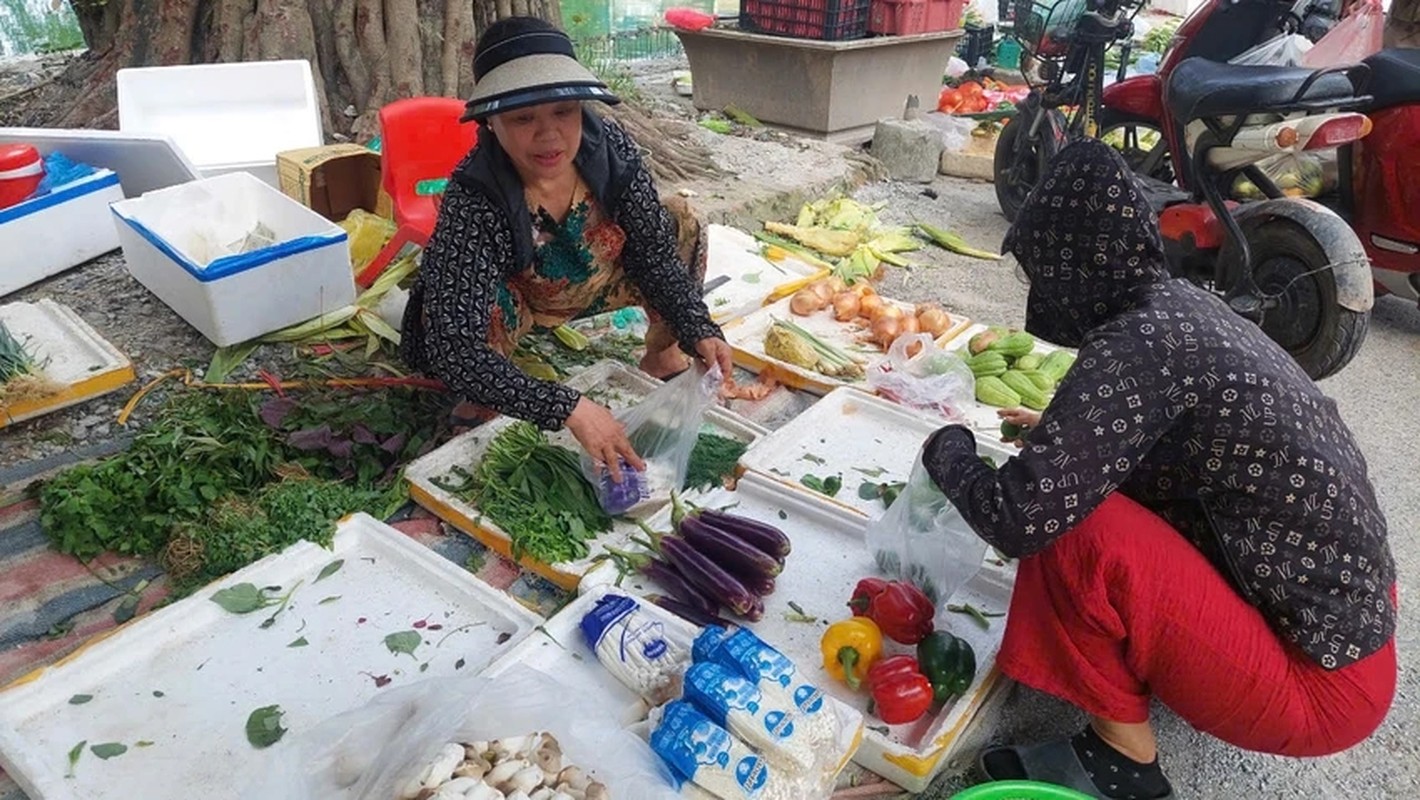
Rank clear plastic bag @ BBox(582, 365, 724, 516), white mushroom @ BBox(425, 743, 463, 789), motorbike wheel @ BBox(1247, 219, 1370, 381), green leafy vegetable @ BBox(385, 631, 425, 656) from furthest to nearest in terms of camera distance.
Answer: motorbike wheel @ BBox(1247, 219, 1370, 381)
clear plastic bag @ BBox(582, 365, 724, 516)
green leafy vegetable @ BBox(385, 631, 425, 656)
white mushroom @ BBox(425, 743, 463, 789)

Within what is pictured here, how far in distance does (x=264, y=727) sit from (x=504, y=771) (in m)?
0.70

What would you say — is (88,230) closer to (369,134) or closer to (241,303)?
(241,303)

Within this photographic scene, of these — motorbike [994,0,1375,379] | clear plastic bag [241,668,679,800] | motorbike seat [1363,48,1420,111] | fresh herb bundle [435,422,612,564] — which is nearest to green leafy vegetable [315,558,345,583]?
fresh herb bundle [435,422,612,564]

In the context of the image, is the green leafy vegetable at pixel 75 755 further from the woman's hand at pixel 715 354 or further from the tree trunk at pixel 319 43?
the tree trunk at pixel 319 43

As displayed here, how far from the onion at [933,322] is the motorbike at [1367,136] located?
4.87 feet

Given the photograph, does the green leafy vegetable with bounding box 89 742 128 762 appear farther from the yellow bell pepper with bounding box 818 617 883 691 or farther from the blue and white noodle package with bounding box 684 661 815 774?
the yellow bell pepper with bounding box 818 617 883 691

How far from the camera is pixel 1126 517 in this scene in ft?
6.13

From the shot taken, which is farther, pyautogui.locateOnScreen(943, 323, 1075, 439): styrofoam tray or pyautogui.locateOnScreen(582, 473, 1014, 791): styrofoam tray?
pyautogui.locateOnScreen(943, 323, 1075, 439): styrofoam tray

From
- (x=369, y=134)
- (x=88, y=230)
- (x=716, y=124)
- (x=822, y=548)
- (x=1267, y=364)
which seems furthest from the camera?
(x=716, y=124)

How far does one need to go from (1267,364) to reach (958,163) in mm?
5726

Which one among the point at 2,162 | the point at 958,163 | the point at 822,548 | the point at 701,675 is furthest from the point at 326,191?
the point at 958,163

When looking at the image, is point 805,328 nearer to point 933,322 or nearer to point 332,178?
point 933,322

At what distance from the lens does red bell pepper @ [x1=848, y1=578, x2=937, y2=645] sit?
7.49ft

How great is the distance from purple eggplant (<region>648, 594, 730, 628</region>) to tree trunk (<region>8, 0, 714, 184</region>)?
340 cm
